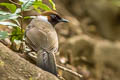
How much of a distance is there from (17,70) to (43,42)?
675 mm

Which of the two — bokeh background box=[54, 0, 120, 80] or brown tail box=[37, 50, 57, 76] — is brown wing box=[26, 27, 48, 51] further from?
bokeh background box=[54, 0, 120, 80]

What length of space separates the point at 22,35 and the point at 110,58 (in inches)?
297

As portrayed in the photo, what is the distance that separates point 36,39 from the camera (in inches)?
173

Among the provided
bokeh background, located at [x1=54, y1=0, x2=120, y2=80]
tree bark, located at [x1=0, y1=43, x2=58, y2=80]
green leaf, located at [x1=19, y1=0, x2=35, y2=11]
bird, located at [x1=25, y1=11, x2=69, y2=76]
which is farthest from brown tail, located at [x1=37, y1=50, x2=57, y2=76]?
bokeh background, located at [x1=54, y1=0, x2=120, y2=80]

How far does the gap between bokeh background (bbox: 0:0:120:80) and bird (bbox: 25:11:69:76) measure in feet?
8.95

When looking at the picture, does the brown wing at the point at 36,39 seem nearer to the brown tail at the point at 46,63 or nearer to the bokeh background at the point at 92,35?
the brown tail at the point at 46,63

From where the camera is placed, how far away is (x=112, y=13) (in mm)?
13695

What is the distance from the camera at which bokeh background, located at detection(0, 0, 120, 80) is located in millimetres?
9422

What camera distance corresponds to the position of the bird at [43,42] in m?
4.14

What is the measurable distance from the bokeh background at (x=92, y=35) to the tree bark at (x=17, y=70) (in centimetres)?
349

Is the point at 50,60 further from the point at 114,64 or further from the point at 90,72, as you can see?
the point at 114,64

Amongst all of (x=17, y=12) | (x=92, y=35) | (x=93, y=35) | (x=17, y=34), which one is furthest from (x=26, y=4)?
(x=93, y=35)

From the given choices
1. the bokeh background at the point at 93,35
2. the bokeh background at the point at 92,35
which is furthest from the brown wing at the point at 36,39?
the bokeh background at the point at 93,35

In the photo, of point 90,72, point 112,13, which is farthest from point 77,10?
point 90,72
